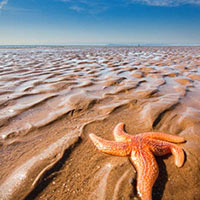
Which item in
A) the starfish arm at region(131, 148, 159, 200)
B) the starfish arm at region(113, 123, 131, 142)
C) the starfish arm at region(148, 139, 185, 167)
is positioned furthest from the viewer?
the starfish arm at region(113, 123, 131, 142)

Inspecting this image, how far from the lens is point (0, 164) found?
5.96 ft

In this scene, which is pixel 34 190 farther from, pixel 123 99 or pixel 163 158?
pixel 123 99

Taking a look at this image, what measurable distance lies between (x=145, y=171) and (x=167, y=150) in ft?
1.75

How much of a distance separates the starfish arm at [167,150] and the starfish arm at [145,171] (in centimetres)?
11

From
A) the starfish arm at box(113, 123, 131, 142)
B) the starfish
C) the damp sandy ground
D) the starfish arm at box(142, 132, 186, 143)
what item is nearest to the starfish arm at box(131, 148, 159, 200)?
the starfish

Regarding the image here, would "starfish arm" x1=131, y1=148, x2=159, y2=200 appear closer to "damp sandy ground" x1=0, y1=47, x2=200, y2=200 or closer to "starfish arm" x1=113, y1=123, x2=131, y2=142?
"damp sandy ground" x1=0, y1=47, x2=200, y2=200

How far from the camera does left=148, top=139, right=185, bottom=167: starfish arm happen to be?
184 cm

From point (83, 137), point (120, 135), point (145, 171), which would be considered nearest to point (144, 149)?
point (145, 171)

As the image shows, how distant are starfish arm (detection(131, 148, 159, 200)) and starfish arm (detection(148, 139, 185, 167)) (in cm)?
11

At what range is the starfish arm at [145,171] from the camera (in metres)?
1.41

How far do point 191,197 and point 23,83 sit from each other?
16.8ft

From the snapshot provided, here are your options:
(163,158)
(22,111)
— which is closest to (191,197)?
(163,158)

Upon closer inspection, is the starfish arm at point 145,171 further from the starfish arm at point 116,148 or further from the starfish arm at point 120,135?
Result: the starfish arm at point 120,135

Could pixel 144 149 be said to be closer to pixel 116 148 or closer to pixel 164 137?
pixel 116 148
